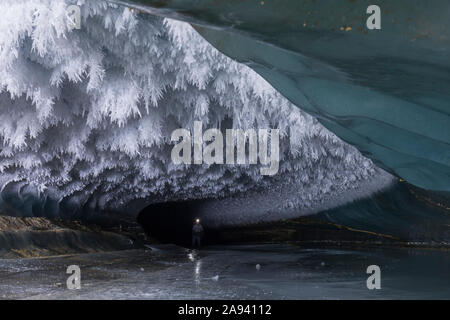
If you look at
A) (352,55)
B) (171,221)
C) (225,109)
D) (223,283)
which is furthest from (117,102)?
(171,221)

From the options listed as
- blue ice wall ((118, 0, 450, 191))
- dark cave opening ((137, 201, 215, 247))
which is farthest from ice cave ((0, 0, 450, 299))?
dark cave opening ((137, 201, 215, 247))

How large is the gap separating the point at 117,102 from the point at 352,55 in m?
4.11

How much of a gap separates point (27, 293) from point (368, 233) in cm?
1360

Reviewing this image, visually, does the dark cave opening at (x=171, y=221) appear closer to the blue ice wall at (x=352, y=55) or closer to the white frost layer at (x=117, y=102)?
the white frost layer at (x=117, y=102)

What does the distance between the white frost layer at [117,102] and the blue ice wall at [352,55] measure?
157 cm

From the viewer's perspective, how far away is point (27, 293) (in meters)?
4.51

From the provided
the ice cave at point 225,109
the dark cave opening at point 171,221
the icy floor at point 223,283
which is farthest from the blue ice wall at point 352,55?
the dark cave opening at point 171,221

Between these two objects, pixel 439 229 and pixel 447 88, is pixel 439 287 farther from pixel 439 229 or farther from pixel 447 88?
pixel 439 229

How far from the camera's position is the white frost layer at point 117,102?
199 inches

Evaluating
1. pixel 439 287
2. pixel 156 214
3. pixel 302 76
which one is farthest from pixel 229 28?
pixel 156 214

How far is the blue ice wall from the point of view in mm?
2326

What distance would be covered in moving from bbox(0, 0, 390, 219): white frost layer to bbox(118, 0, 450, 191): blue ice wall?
157 centimetres

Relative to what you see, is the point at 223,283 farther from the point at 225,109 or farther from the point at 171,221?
the point at 171,221

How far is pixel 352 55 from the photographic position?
2.86m
